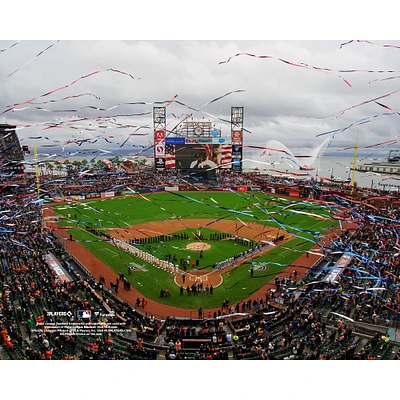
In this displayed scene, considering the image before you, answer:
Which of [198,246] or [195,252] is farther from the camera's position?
[198,246]

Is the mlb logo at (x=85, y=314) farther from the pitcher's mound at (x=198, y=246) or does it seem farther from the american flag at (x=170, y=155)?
A: the american flag at (x=170, y=155)

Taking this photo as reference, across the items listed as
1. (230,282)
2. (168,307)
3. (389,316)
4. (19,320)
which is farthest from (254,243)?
(19,320)

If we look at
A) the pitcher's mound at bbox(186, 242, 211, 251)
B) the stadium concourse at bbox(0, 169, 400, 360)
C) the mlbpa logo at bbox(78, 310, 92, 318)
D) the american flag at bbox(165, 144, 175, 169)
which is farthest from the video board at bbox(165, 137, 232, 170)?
the mlbpa logo at bbox(78, 310, 92, 318)

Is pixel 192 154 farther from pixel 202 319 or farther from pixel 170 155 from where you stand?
pixel 202 319

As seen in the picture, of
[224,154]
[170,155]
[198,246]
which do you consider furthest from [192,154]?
[198,246]

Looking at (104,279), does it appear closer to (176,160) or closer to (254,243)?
(254,243)

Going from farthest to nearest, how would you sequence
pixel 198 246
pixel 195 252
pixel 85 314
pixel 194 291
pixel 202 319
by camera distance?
pixel 198 246 < pixel 195 252 < pixel 194 291 < pixel 202 319 < pixel 85 314
